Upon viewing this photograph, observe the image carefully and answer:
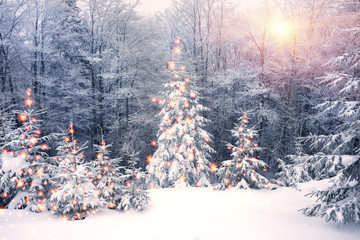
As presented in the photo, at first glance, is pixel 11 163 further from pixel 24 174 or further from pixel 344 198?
pixel 344 198

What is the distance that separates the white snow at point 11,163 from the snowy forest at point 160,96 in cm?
4

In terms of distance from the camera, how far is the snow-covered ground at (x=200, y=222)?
547cm

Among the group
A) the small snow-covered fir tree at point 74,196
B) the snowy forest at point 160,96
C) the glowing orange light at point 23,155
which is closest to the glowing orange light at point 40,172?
the snowy forest at point 160,96

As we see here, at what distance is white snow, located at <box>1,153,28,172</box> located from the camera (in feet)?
27.1

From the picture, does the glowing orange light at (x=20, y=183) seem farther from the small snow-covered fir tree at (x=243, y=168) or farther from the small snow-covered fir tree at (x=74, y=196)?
the small snow-covered fir tree at (x=243, y=168)

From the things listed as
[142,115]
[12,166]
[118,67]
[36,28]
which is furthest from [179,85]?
[36,28]

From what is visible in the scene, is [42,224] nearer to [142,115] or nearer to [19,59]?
[142,115]

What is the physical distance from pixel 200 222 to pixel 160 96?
10295 millimetres

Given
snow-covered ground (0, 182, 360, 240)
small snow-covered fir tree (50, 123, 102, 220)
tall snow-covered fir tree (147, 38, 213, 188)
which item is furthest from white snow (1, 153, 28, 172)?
tall snow-covered fir tree (147, 38, 213, 188)

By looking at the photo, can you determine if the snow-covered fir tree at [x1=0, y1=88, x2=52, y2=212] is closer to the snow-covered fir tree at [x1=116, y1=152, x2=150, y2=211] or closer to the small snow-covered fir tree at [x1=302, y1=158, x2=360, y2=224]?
the snow-covered fir tree at [x1=116, y1=152, x2=150, y2=211]

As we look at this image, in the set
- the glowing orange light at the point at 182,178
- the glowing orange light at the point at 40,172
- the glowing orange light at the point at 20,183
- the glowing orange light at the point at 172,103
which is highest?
the glowing orange light at the point at 172,103

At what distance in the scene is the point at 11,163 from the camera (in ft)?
27.3

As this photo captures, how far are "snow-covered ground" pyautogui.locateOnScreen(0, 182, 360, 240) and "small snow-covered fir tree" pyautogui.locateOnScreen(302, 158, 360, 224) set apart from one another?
1.46 feet

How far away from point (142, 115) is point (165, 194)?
9368 mm
